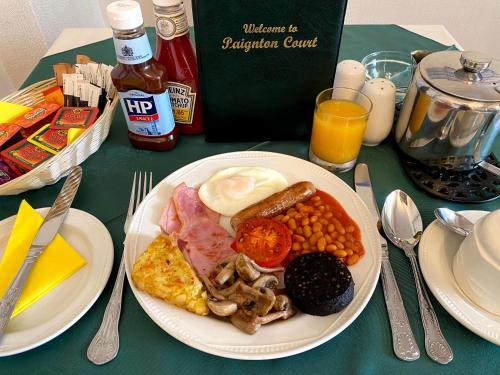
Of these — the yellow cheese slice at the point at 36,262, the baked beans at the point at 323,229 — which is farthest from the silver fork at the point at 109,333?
the baked beans at the point at 323,229

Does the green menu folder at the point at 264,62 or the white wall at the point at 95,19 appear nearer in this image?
the green menu folder at the point at 264,62

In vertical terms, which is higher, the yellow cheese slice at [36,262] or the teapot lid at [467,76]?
the teapot lid at [467,76]

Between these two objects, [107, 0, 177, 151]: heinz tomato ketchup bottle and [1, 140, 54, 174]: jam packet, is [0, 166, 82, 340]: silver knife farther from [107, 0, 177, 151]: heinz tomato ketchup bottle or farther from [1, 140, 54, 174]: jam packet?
[107, 0, 177, 151]: heinz tomato ketchup bottle

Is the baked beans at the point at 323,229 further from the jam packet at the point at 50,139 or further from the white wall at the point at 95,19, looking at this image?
the white wall at the point at 95,19

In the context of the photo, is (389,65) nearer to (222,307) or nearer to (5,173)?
(222,307)

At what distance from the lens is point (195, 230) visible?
1044mm

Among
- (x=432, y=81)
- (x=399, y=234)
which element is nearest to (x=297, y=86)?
(x=432, y=81)

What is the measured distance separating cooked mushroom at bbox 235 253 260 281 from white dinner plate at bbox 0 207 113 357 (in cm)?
32

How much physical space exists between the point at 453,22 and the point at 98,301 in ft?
10.5

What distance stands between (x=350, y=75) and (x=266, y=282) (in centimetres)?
78

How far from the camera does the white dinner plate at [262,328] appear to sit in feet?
2.53

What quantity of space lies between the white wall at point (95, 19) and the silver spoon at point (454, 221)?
224 centimetres

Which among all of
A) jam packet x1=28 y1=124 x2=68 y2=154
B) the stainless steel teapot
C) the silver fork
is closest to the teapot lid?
the stainless steel teapot

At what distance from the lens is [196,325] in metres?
0.81
